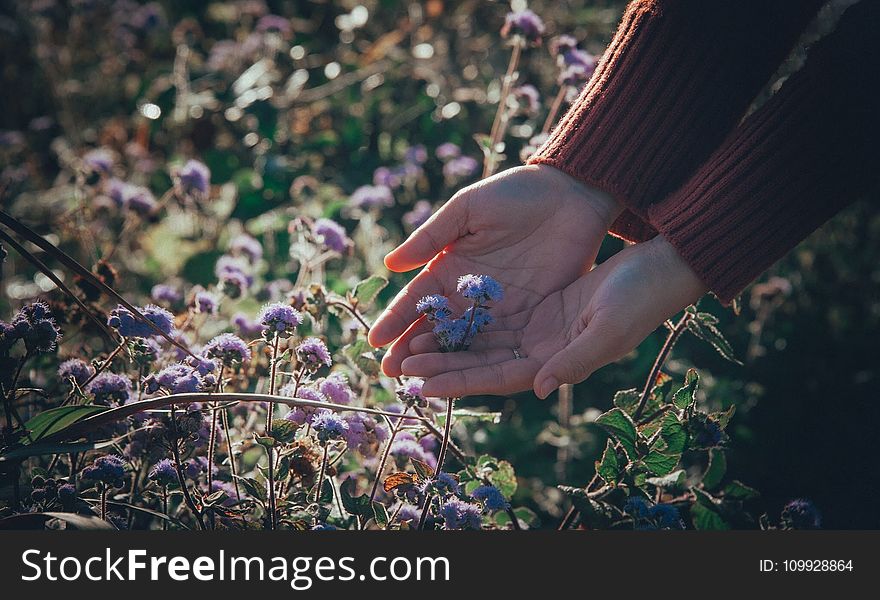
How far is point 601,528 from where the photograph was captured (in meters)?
1.81

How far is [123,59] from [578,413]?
11.6ft

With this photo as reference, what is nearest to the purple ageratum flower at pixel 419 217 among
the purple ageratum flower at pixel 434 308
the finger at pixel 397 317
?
the finger at pixel 397 317

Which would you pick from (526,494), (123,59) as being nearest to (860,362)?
(526,494)

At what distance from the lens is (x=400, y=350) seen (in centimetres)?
192

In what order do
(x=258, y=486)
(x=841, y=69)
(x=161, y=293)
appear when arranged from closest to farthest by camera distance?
(x=258, y=486), (x=841, y=69), (x=161, y=293)

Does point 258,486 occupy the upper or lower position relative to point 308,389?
lower

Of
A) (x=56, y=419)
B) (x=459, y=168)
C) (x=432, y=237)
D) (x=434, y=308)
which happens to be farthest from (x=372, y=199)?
(x=56, y=419)

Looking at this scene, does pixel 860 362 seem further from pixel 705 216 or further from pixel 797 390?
pixel 705 216

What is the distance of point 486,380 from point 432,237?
1.55 ft

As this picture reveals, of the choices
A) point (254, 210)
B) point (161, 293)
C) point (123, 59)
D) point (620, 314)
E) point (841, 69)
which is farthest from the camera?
point (123, 59)

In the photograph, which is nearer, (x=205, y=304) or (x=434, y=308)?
(x=434, y=308)

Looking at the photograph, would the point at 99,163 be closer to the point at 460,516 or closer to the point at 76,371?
the point at 76,371

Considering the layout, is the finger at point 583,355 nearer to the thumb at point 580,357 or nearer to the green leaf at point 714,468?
the thumb at point 580,357

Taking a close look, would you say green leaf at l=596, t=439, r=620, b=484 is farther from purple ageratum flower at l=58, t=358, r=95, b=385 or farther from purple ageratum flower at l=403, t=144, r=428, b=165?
purple ageratum flower at l=403, t=144, r=428, b=165
